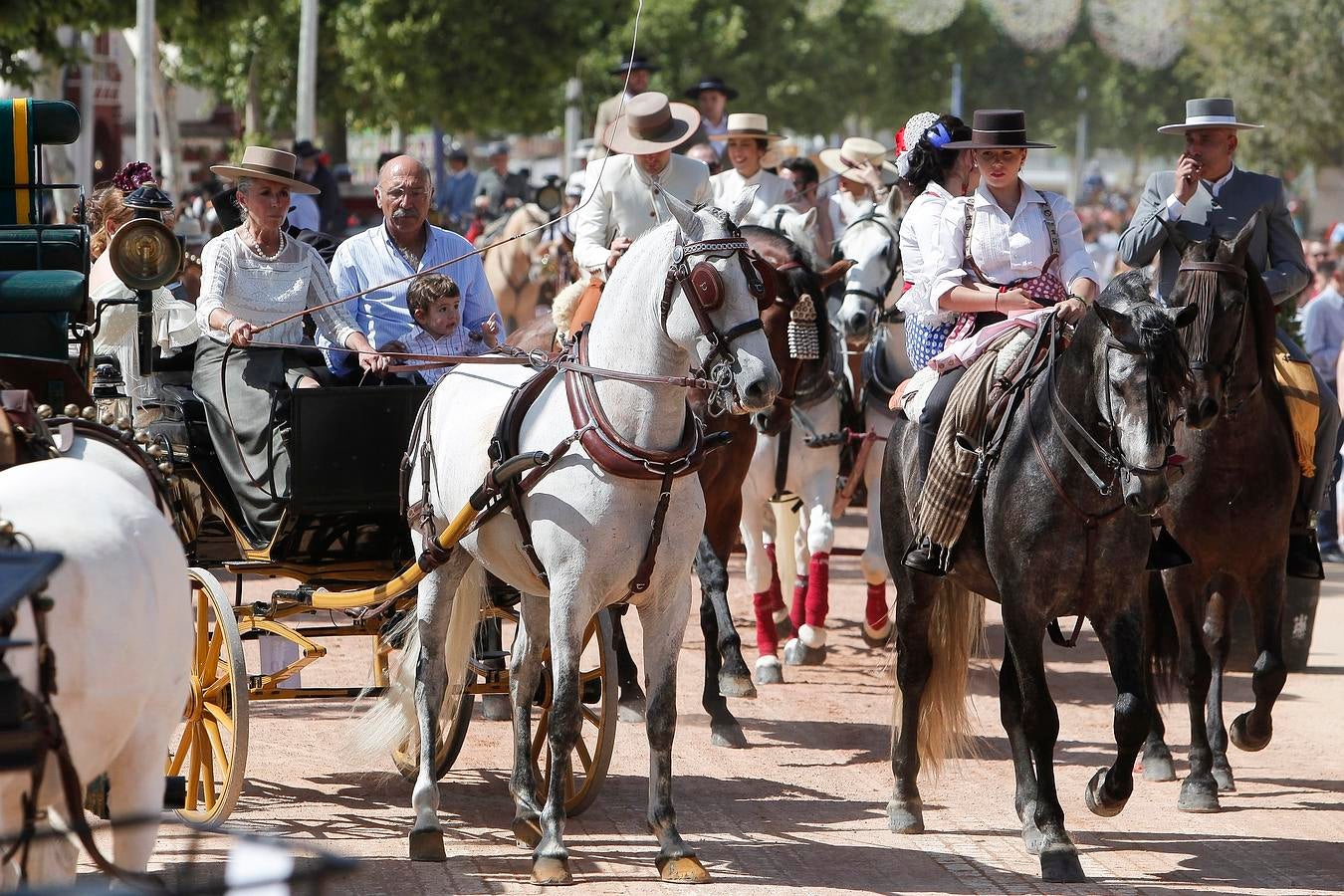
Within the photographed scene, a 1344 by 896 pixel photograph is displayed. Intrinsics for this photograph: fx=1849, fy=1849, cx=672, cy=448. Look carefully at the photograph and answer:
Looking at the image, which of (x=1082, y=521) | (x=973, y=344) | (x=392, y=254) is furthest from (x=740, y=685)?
(x=1082, y=521)

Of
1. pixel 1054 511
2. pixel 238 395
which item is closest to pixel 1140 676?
pixel 1054 511

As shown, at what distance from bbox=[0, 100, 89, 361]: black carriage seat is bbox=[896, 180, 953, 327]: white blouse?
3164mm

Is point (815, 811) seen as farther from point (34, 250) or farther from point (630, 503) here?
point (34, 250)

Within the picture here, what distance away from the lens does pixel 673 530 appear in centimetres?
617

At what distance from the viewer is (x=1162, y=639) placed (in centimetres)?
825

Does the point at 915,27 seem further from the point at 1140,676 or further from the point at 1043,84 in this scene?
the point at 1140,676

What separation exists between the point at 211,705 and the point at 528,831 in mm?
1329

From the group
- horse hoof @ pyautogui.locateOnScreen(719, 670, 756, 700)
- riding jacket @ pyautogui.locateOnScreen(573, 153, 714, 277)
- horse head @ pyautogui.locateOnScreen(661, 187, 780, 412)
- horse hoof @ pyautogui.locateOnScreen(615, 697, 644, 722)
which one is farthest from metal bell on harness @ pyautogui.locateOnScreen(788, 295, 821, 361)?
horse head @ pyautogui.locateOnScreen(661, 187, 780, 412)

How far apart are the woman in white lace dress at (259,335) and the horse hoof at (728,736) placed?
7.63 feet

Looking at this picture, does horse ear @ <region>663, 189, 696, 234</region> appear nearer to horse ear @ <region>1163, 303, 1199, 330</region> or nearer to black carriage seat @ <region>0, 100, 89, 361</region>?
horse ear @ <region>1163, 303, 1199, 330</region>

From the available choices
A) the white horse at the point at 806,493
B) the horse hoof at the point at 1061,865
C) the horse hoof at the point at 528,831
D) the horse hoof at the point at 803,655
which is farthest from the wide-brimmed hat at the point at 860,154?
the horse hoof at the point at 1061,865

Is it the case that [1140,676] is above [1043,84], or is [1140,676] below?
below

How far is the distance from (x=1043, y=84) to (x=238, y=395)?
3003 inches

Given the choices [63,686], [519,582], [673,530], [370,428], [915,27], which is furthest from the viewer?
[915,27]
